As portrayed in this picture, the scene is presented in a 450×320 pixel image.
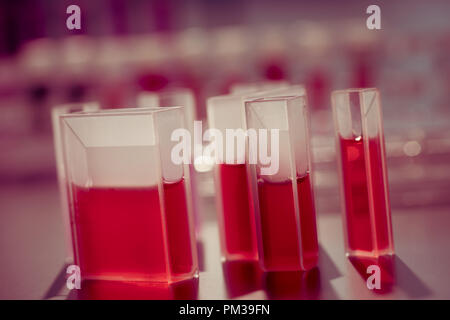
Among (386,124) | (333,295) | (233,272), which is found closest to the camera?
(333,295)

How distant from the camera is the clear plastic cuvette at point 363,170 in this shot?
0.76 metres

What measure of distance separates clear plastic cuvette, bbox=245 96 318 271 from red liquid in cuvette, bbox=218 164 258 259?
2.3 inches

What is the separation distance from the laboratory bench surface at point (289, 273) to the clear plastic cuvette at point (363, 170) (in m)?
0.04

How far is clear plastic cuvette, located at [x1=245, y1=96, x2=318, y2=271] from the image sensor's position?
0.73m

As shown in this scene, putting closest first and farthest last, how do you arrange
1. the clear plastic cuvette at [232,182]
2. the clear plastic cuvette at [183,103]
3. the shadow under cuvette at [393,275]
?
the shadow under cuvette at [393,275]
the clear plastic cuvette at [232,182]
the clear plastic cuvette at [183,103]

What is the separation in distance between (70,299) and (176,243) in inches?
6.2

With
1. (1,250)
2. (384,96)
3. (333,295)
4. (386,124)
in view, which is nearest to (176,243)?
(333,295)

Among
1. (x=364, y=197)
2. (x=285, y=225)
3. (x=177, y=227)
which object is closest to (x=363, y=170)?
(x=364, y=197)

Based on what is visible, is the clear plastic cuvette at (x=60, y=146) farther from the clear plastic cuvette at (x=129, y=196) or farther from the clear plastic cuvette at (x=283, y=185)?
the clear plastic cuvette at (x=283, y=185)

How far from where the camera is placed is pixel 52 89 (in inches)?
112

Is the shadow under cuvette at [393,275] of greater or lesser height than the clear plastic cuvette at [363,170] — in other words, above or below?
below

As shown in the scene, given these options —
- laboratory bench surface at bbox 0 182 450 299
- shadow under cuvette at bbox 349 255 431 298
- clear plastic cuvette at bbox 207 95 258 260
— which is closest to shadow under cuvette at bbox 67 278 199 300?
laboratory bench surface at bbox 0 182 450 299

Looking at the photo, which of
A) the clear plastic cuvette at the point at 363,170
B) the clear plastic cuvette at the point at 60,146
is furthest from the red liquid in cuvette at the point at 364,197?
the clear plastic cuvette at the point at 60,146

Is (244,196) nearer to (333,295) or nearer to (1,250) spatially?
(333,295)
